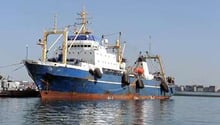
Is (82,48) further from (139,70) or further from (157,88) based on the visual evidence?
(157,88)

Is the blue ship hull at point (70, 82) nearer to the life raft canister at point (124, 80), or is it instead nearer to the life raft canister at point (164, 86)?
the life raft canister at point (124, 80)

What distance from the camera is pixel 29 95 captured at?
8238cm

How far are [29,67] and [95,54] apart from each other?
12.5 metres

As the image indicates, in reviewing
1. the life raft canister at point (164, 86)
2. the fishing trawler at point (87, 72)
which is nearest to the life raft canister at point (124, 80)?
the fishing trawler at point (87, 72)

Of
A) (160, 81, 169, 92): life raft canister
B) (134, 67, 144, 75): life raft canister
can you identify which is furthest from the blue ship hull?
(160, 81, 169, 92): life raft canister

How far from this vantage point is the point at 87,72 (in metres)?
63.6

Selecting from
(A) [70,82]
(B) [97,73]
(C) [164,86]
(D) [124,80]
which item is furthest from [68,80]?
(C) [164,86]

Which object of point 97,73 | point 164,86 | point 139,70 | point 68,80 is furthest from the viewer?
point 164,86

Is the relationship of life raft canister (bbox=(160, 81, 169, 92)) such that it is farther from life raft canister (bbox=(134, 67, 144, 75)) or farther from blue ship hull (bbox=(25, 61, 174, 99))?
blue ship hull (bbox=(25, 61, 174, 99))

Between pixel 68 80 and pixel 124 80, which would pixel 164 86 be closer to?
pixel 124 80

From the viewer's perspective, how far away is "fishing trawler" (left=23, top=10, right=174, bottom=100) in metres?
61.0

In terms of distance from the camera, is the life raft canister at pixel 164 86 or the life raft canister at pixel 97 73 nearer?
the life raft canister at pixel 97 73

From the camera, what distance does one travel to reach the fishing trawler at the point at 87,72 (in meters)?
61.0

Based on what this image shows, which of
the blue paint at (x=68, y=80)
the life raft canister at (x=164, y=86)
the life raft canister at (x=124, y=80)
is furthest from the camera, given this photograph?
the life raft canister at (x=164, y=86)
